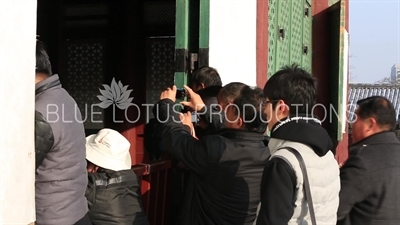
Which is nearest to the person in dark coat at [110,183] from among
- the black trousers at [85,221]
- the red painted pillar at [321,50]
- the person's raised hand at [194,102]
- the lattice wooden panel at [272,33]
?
the black trousers at [85,221]

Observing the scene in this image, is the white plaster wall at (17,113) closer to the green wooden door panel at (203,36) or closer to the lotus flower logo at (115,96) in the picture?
the green wooden door panel at (203,36)

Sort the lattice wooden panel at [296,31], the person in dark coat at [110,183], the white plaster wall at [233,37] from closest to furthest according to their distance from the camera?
the person in dark coat at [110,183] → the white plaster wall at [233,37] → the lattice wooden panel at [296,31]

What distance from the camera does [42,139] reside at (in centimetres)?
230

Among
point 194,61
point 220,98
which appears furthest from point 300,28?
point 220,98

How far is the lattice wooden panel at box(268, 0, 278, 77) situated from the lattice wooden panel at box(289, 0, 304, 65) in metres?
0.80

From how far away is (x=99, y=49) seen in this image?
711cm

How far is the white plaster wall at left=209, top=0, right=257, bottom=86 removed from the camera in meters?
3.85

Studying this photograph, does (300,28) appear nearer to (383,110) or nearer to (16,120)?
(383,110)

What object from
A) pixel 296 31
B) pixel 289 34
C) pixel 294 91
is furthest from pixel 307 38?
pixel 294 91

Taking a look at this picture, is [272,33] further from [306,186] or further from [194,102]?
[306,186]

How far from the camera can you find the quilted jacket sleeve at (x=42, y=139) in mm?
2289

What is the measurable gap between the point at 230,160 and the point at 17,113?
1.02 metres

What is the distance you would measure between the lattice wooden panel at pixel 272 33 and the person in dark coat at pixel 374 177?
2.06 meters

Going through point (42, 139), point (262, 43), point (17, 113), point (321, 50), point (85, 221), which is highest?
point (321, 50)
